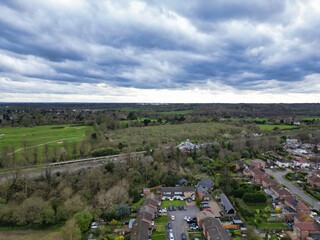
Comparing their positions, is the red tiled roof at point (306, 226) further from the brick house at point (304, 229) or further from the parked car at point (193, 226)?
the parked car at point (193, 226)

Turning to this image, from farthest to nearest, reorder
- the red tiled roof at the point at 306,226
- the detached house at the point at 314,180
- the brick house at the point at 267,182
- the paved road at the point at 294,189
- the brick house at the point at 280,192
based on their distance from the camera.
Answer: the detached house at the point at 314,180 < the brick house at the point at 267,182 < the brick house at the point at 280,192 < the paved road at the point at 294,189 < the red tiled roof at the point at 306,226

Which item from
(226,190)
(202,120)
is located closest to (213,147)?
(226,190)

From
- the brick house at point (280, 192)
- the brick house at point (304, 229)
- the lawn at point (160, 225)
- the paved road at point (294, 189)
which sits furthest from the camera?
the brick house at point (280, 192)

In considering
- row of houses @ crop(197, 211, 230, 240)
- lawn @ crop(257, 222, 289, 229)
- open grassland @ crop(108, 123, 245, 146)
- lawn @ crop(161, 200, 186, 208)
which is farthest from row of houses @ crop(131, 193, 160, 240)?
open grassland @ crop(108, 123, 245, 146)

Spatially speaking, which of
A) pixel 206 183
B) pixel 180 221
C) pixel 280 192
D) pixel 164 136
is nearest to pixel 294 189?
pixel 280 192

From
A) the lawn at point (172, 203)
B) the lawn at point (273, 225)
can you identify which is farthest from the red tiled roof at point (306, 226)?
the lawn at point (172, 203)

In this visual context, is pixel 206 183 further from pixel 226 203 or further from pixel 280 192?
pixel 280 192

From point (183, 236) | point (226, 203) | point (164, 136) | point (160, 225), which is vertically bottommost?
point (160, 225)
